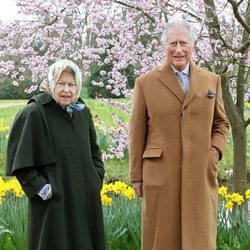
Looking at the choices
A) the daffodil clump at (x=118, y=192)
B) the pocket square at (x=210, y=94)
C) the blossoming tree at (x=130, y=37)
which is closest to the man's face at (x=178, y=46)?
the pocket square at (x=210, y=94)

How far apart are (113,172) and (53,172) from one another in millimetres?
6636

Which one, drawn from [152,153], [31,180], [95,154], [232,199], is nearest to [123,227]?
[95,154]

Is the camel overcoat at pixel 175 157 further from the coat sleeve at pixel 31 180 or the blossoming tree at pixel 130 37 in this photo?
the blossoming tree at pixel 130 37

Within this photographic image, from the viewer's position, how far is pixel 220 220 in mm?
4090

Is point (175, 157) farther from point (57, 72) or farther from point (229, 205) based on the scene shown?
point (229, 205)

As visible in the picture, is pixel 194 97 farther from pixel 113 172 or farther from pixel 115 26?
pixel 113 172

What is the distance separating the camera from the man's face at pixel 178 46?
326cm

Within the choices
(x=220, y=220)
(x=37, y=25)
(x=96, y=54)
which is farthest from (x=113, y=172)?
(x=220, y=220)

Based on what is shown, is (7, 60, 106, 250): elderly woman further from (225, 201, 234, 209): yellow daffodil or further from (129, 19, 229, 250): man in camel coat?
(225, 201, 234, 209): yellow daffodil

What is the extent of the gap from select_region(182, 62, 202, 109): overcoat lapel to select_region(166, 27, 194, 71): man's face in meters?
0.12

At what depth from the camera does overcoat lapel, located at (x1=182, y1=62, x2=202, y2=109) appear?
334 cm

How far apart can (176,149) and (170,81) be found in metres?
Answer: 0.41

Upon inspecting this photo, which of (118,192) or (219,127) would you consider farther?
(118,192)

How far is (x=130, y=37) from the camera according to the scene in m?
6.17
